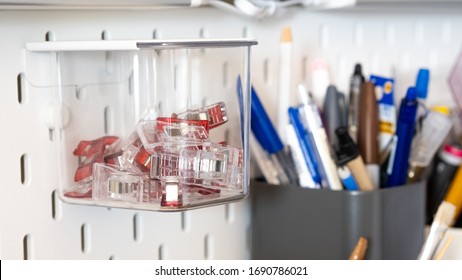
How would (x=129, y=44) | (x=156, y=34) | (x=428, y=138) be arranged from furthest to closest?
(x=428, y=138) → (x=156, y=34) → (x=129, y=44)

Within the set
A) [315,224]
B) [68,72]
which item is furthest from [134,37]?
[315,224]

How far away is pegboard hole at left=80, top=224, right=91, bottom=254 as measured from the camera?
53 cm

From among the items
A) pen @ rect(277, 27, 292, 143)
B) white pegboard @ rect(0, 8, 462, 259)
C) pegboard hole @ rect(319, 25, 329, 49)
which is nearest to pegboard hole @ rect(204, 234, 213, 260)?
white pegboard @ rect(0, 8, 462, 259)

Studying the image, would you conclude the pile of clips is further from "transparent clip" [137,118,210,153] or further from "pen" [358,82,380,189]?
"pen" [358,82,380,189]

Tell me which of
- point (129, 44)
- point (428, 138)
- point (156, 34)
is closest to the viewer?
point (129, 44)

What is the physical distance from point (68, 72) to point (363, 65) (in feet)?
1.06

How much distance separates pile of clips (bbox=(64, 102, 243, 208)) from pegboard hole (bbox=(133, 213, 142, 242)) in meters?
0.08

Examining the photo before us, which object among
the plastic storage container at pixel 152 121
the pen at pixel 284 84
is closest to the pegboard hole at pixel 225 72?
the plastic storage container at pixel 152 121

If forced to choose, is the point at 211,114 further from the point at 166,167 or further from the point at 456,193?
the point at 456,193

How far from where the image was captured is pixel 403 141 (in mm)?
613

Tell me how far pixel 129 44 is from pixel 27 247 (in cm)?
17

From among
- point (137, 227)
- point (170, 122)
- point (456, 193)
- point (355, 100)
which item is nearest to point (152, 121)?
point (170, 122)

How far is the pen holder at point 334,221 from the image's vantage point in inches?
22.5

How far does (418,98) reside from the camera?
2.13ft
